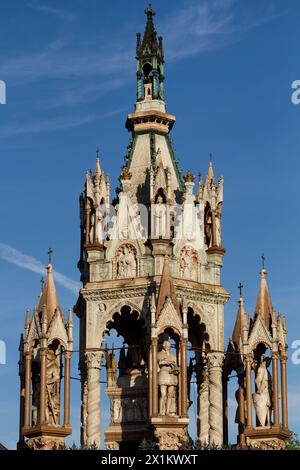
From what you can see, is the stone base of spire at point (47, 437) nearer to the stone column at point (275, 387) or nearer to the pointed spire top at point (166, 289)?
the pointed spire top at point (166, 289)

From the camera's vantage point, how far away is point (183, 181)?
6016 centimetres

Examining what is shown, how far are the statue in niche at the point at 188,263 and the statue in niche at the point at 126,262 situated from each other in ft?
5.14

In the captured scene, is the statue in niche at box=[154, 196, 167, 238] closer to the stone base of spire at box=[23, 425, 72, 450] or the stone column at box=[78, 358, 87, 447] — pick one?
the stone column at box=[78, 358, 87, 447]

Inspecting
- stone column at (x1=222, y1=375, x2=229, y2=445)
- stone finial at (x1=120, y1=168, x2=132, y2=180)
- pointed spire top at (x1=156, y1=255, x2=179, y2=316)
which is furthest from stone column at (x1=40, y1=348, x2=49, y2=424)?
stone finial at (x1=120, y1=168, x2=132, y2=180)

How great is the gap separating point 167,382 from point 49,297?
16.8 feet

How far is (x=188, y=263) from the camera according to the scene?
58375mm

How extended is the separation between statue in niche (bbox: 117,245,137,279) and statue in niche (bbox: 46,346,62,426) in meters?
3.30

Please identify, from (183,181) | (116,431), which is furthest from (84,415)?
(183,181)

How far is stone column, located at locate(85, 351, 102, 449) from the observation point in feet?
185

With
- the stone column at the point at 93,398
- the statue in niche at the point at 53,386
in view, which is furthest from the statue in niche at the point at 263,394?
the statue in niche at the point at 53,386

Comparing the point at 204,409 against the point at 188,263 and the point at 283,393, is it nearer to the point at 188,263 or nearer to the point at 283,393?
the point at 283,393

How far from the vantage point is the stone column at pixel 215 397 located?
57.2m
